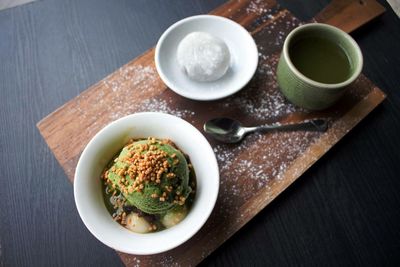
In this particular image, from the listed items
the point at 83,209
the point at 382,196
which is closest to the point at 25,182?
the point at 83,209

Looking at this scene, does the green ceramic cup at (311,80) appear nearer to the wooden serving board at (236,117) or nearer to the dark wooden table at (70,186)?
the wooden serving board at (236,117)

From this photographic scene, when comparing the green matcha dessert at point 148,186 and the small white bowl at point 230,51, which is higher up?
the small white bowl at point 230,51

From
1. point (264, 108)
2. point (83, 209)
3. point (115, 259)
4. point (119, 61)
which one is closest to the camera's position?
point (83, 209)

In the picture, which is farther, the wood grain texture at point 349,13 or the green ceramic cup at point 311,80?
the wood grain texture at point 349,13

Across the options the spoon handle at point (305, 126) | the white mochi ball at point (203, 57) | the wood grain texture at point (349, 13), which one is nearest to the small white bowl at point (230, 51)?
the white mochi ball at point (203, 57)

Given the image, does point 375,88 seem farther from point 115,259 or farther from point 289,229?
point 115,259

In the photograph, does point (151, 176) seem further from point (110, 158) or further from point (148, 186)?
point (110, 158)

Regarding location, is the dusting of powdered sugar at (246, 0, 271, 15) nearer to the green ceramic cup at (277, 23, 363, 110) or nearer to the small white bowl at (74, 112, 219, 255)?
the green ceramic cup at (277, 23, 363, 110)
